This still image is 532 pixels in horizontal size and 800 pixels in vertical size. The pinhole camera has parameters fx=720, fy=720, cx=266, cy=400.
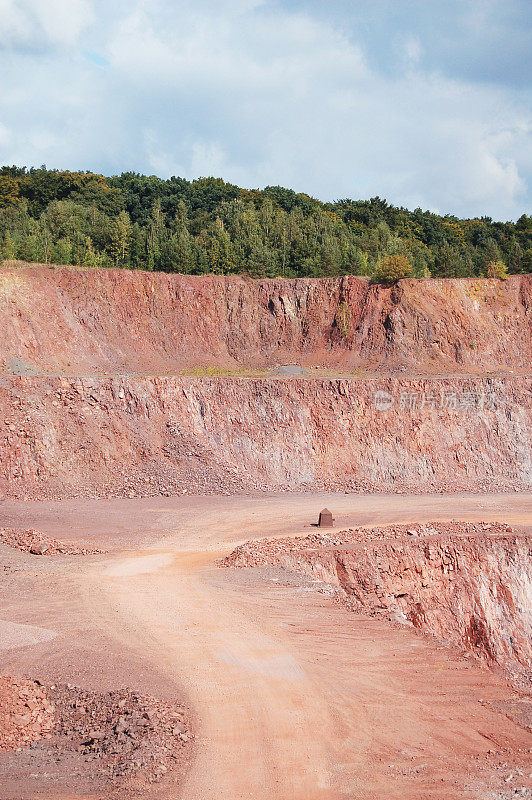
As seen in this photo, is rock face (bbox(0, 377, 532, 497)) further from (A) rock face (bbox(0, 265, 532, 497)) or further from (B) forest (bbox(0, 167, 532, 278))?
(B) forest (bbox(0, 167, 532, 278))

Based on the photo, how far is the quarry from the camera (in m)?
10.7

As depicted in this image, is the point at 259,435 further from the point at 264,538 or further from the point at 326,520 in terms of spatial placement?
the point at 264,538

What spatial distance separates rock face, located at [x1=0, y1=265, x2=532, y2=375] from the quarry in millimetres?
172

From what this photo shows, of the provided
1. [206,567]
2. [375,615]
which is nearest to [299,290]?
[206,567]

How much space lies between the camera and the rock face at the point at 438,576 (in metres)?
20.4

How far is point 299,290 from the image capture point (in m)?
50.9

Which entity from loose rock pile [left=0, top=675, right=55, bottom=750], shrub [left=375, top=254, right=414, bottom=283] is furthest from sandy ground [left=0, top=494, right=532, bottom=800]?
shrub [left=375, top=254, right=414, bottom=283]

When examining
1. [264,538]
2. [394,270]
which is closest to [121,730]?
[264,538]

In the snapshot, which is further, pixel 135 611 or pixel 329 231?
pixel 329 231

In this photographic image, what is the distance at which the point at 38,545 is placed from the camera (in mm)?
21828

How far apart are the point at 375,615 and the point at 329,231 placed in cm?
5064

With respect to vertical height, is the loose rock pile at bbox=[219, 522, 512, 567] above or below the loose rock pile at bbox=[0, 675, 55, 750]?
above

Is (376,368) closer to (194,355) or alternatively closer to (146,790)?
(194,355)

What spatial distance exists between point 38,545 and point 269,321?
30.6 m
